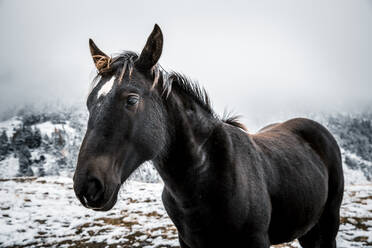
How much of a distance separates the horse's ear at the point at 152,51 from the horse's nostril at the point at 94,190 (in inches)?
49.0

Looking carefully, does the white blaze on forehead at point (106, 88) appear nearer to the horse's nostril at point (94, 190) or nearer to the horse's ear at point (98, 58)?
the horse's ear at point (98, 58)

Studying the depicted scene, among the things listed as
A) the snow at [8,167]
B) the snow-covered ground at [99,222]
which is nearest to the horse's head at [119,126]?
the snow-covered ground at [99,222]

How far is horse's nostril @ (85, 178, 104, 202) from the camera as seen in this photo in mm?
1750

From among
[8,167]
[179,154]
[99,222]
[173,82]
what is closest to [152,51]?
[173,82]

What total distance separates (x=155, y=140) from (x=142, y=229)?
6.99m

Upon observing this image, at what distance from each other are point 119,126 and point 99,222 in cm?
836

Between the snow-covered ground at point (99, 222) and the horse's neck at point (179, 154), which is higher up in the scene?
the horse's neck at point (179, 154)

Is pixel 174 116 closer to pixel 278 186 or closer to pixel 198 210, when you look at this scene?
pixel 198 210

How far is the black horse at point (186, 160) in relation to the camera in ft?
6.61

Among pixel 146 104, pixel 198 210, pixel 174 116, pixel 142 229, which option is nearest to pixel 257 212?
pixel 198 210

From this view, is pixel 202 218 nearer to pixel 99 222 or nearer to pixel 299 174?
pixel 299 174

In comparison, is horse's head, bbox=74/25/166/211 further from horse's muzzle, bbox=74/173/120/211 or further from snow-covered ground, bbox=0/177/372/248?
snow-covered ground, bbox=0/177/372/248

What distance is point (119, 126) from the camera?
6.85ft

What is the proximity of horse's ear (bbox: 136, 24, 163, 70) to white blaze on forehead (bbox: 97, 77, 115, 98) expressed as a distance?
1.23 feet
